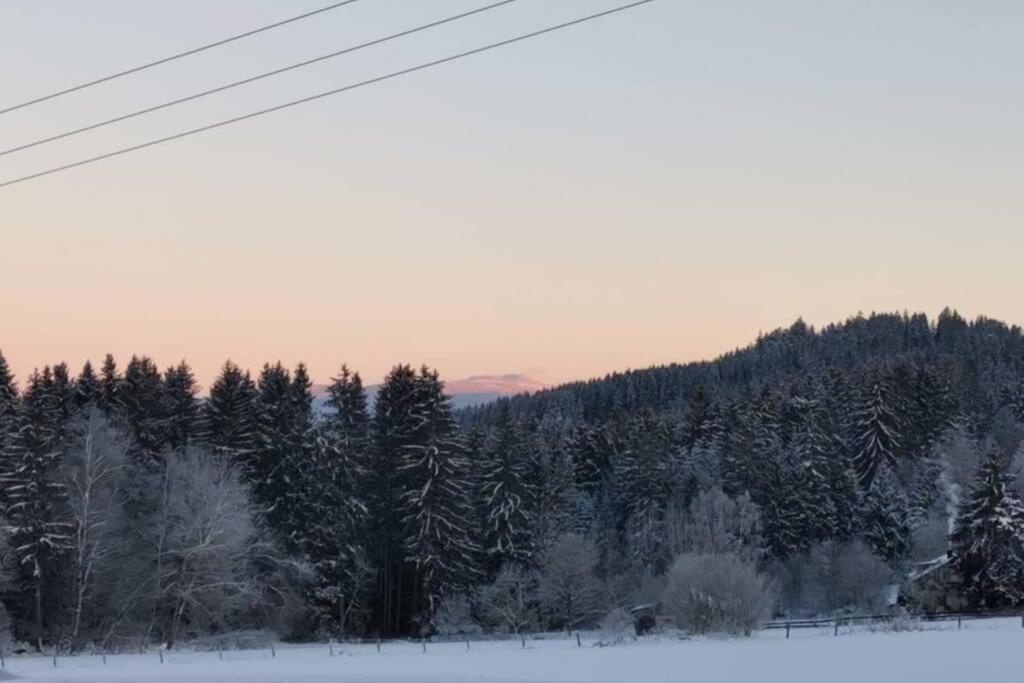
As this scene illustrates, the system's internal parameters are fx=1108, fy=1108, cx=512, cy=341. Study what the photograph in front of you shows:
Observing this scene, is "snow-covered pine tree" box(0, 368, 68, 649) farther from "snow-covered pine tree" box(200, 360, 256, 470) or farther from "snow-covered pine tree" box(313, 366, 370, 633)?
"snow-covered pine tree" box(313, 366, 370, 633)

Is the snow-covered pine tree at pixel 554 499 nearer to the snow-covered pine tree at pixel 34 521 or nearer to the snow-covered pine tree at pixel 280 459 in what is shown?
the snow-covered pine tree at pixel 280 459

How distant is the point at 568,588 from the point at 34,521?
3135cm

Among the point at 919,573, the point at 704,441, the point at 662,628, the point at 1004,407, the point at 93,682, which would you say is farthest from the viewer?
the point at 1004,407

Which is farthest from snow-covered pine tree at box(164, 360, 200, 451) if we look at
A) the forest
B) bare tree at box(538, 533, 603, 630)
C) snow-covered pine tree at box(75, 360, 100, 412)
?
bare tree at box(538, 533, 603, 630)

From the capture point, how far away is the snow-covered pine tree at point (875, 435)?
315ft

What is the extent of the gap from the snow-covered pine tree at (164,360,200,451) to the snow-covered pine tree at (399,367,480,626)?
1453 centimetres

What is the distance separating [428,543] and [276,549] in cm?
956

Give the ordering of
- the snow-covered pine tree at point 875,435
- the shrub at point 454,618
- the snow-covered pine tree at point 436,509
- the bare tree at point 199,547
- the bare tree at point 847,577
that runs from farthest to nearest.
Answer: the snow-covered pine tree at point 875,435 → the bare tree at point 847,577 → the snow-covered pine tree at point 436,509 → the shrub at point 454,618 → the bare tree at point 199,547

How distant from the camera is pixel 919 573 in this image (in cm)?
7388

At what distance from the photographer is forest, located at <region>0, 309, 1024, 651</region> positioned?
5791 centimetres

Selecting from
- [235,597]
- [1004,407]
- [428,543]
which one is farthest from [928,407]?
[235,597]

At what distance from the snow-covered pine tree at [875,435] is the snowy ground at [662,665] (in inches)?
2042

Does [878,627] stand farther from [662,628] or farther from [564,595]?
[564,595]

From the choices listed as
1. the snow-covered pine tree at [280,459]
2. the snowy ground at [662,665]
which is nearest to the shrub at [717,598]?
the snowy ground at [662,665]
